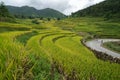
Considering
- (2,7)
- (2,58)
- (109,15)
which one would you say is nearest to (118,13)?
(109,15)

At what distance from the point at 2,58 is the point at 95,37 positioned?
62.0 meters

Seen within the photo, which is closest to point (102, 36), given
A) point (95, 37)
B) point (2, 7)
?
point (95, 37)

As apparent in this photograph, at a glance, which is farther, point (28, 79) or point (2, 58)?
point (2, 58)

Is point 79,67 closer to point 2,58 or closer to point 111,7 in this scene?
point 2,58

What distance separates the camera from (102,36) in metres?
70.1

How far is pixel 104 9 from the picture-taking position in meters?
137

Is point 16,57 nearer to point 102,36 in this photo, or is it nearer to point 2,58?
point 2,58

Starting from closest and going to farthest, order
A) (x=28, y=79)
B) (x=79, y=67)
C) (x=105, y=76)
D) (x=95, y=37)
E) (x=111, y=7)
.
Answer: (x=28, y=79) < (x=105, y=76) < (x=79, y=67) < (x=95, y=37) < (x=111, y=7)

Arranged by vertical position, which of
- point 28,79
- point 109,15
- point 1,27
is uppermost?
point 28,79

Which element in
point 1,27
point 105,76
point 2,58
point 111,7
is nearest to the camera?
point 2,58

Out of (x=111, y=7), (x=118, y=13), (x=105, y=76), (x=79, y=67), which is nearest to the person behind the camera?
(x=105, y=76)

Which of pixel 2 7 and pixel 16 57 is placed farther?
pixel 2 7

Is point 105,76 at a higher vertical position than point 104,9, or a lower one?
higher

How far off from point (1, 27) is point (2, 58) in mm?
34407
